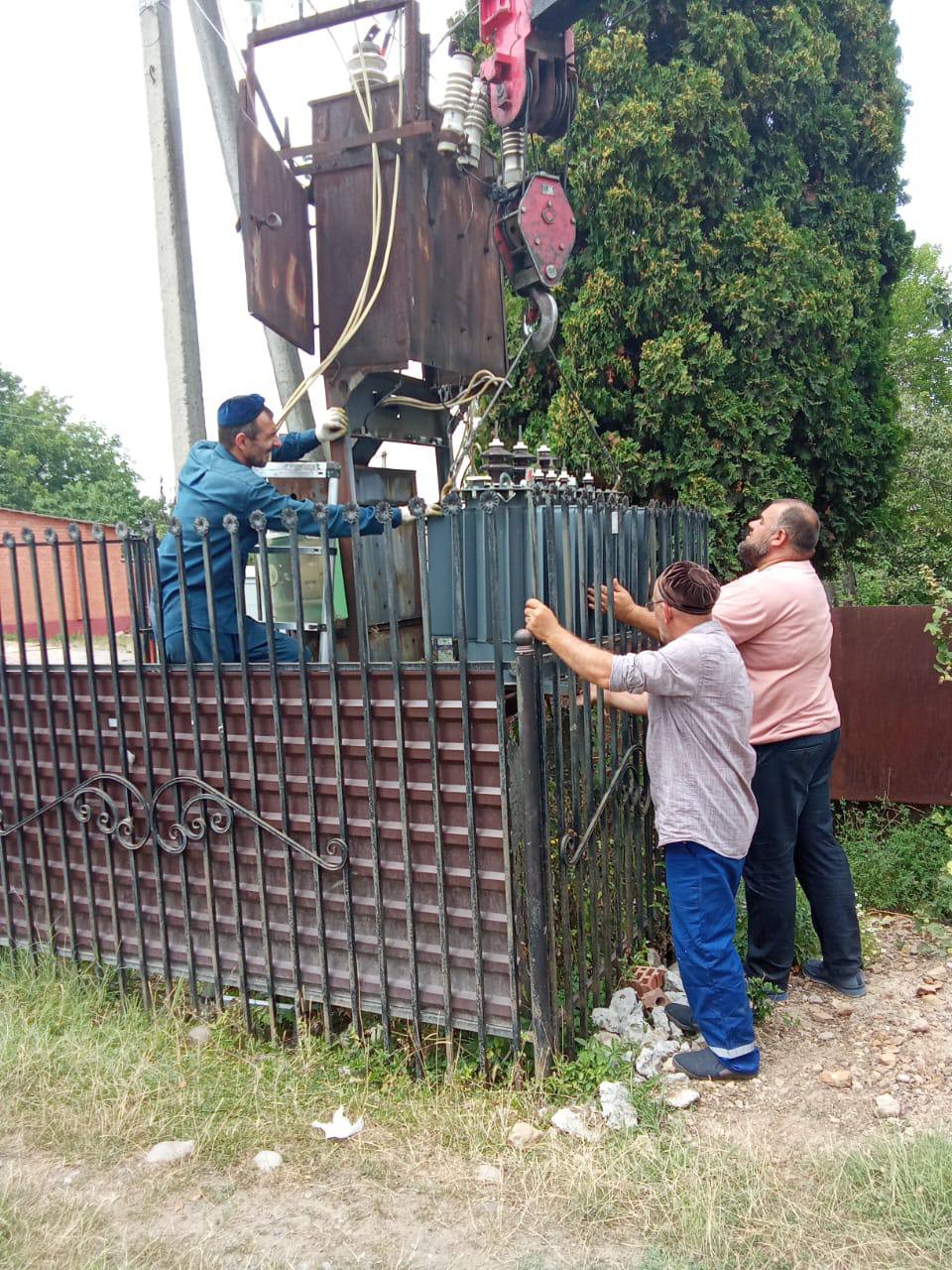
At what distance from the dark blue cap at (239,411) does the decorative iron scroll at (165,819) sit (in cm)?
151

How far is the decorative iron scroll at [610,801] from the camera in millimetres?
→ 3166

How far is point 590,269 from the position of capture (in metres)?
7.62

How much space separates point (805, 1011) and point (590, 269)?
20.0 ft

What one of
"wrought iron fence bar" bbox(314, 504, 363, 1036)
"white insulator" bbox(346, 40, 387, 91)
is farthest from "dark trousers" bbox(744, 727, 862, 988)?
"white insulator" bbox(346, 40, 387, 91)

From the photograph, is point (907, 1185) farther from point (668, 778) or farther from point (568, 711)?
point (568, 711)

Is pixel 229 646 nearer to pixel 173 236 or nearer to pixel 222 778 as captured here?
pixel 222 778

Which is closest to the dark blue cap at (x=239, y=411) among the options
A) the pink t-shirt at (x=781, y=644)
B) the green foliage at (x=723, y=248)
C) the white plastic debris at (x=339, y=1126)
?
the pink t-shirt at (x=781, y=644)

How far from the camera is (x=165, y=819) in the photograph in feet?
11.9

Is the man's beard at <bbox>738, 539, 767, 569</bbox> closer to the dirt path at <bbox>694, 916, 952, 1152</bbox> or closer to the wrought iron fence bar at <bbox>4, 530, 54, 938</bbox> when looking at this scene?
the dirt path at <bbox>694, 916, 952, 1152</bbox>

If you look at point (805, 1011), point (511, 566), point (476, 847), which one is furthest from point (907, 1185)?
point (511, 566)

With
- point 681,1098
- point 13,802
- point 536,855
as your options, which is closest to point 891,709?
point 681,1098

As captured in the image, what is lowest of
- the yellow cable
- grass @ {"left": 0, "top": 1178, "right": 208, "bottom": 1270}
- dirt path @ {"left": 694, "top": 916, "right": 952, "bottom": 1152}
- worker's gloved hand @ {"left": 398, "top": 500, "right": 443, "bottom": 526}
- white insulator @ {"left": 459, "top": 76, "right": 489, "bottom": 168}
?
dirt path @ {"left": 694, "top": 916, "right": 952, "bottom": 1152}

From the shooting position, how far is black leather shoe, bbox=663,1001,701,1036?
131 inches

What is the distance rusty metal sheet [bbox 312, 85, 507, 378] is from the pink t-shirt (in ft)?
6.61
